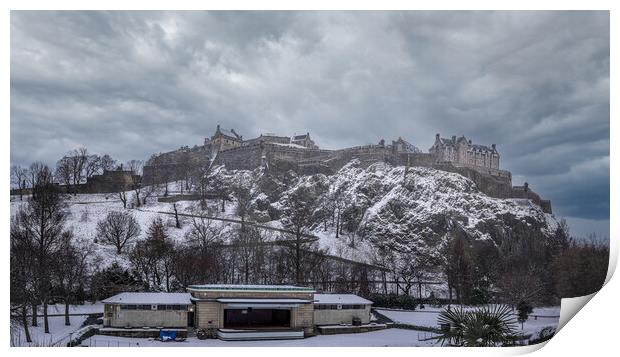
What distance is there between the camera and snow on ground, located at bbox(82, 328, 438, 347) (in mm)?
12500

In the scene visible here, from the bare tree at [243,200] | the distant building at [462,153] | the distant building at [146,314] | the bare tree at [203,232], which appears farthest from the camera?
the bare tree at [243,200]

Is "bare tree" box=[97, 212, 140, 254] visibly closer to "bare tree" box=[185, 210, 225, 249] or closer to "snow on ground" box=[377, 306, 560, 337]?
"bare tree" box=[185, 210, 225, 249]

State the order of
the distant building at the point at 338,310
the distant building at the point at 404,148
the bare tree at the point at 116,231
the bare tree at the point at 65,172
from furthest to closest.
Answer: the distant building at the point at 404,148 → the bare tree at the point at 116,231 → the bare tree at the point at 65,172 → the distant building at the point at 338,310

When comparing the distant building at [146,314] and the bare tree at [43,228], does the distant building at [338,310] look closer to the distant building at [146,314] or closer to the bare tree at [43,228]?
the distant building at [146,314]

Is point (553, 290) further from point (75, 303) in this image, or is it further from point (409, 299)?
point (75, 303)

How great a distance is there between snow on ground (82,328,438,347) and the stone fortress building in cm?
1313

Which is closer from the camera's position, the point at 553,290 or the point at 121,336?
the point at 121,336

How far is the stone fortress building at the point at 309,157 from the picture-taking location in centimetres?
2700

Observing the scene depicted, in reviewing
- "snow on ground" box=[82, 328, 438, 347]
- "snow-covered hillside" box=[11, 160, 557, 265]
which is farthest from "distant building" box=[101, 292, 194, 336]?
"snow-covered hillside" box=[11, 160, 557, 265]

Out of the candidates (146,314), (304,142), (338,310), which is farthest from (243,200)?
(146,314)

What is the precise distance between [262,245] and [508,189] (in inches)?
514

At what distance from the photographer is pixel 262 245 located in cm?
2209

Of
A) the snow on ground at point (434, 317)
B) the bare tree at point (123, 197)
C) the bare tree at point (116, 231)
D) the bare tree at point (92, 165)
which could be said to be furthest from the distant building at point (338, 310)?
the bare tree at point (123, 197)
